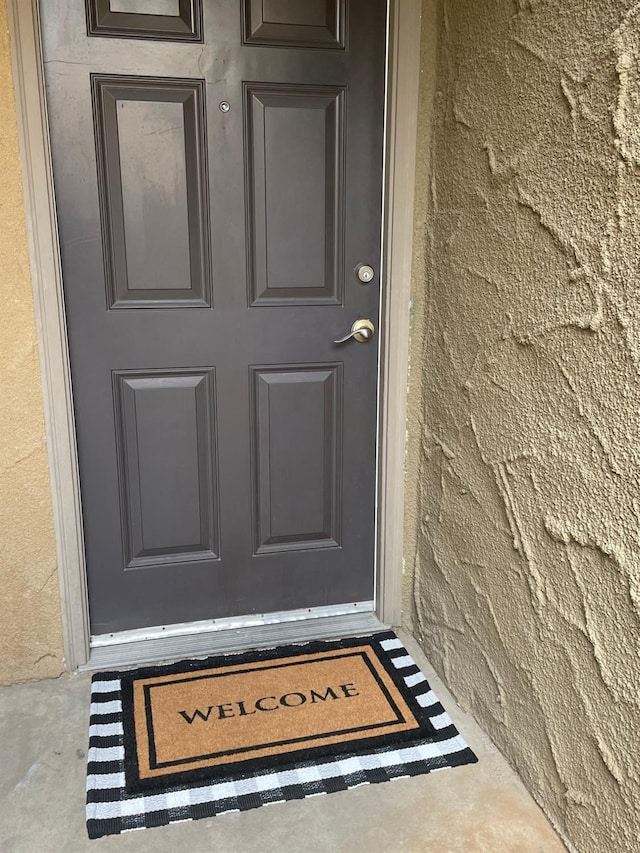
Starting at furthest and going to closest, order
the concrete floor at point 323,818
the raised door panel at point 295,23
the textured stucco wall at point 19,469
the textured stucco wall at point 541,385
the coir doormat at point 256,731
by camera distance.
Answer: the raised door panel at point 295,23, the textured stucco wall at point 19,469, the coir doormat at point 256,731, the concrete floor at point 323,818, the textured stucco wall at point 541,385

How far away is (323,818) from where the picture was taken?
1519 mm

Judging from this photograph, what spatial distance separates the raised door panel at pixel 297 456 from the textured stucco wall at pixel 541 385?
1.07 ft

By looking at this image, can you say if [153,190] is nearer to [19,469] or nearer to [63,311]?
[63,311]

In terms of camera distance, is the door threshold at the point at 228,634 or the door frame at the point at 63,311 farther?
the door threshold at the point at 228,634

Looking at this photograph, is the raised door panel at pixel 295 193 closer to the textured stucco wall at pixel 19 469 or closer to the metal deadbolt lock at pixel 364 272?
the metal deadbolt lock at pixel 364 272

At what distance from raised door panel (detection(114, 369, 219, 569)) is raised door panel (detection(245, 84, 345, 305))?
36 centimetres

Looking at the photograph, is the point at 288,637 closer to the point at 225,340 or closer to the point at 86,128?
the point at 225,340

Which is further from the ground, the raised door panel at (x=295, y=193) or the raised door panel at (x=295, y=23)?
the raised door panel at (x=295, y=23)

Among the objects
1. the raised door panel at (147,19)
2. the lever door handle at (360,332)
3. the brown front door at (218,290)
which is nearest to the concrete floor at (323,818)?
the brown front door at (218,290)

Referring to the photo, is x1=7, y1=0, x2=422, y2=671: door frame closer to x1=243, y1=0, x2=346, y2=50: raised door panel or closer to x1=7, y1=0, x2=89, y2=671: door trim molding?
x1=7, y1=0, x2=89, y2=671: door trim molding

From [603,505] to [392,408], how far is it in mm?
903

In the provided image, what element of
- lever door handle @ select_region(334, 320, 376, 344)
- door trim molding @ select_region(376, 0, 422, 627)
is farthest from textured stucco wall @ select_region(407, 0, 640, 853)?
lever door handle @ select_region(334, 320, 376, 344)

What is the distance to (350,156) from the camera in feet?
6.33

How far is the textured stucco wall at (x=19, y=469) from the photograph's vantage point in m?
1.68
